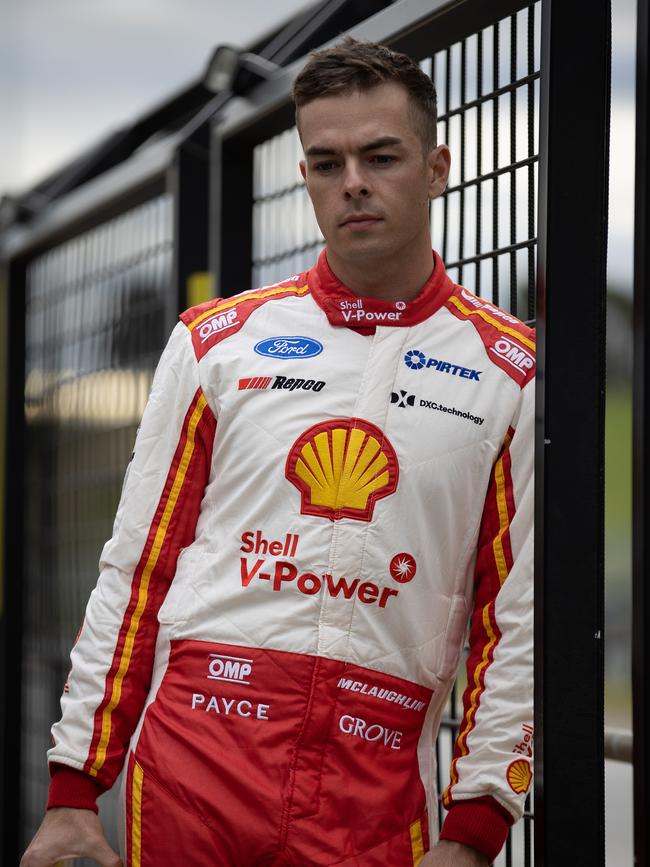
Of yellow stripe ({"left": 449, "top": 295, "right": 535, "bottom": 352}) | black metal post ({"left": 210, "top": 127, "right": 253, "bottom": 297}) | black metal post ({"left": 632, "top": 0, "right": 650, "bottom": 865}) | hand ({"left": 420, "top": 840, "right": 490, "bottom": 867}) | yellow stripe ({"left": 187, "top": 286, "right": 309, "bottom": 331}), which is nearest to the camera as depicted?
black metal post ({"left": 632, "top": 0, "right": 650, "bottom": 865})

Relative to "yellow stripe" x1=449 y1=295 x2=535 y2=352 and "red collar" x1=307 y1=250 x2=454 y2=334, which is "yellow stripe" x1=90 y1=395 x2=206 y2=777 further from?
"yellow stripe" x1=449 y1=295 x2=535 y2=352

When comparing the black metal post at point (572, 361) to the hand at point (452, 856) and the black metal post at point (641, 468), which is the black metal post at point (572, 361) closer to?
the black metal post at point (641, 468)

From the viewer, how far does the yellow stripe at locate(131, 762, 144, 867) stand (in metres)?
1.99

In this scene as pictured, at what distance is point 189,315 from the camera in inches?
87.5

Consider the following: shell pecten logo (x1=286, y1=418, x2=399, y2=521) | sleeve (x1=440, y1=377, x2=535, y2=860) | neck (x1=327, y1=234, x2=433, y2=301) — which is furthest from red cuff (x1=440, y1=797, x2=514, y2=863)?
neck (x1=327, y1=234, x2=433, y2=301)

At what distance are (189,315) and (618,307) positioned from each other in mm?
747

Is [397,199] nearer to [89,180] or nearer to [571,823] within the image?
[571,823]

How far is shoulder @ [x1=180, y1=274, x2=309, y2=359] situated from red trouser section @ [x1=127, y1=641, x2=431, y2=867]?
1.65 feet

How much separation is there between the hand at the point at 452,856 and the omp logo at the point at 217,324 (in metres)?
0.87

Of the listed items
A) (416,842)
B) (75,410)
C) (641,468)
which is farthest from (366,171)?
(75,410)

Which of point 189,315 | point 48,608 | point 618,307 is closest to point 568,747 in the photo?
point 618,307

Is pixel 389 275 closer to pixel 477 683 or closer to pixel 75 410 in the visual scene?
pixel 477 683

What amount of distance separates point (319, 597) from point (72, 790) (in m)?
0.50

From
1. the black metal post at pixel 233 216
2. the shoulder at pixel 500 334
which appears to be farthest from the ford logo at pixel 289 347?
the black metal post at pixel 233 216
